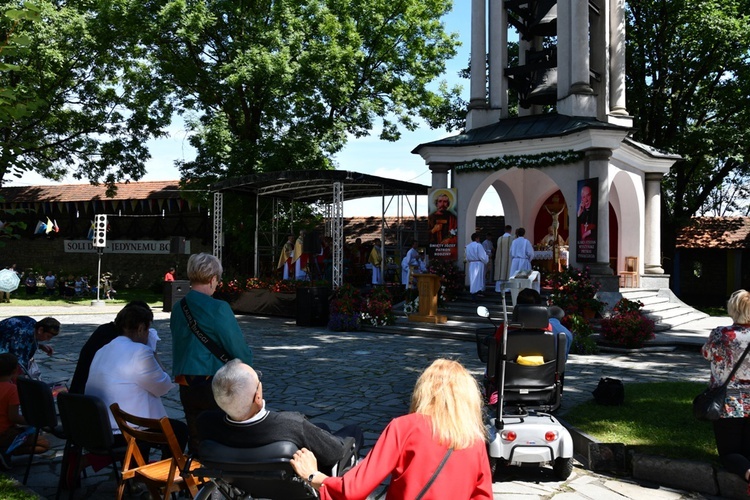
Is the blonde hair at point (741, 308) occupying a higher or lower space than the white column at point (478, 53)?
lower

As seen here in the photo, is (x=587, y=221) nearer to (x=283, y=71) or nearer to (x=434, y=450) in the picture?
(x=283, y=71)

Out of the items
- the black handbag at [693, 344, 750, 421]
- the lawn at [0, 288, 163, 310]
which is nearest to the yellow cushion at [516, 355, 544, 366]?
the black handbag at [693, 344, 750, 421]

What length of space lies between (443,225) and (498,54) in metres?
5.74

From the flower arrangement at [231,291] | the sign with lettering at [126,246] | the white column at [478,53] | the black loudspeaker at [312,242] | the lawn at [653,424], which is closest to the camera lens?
the lawn at [653,424]

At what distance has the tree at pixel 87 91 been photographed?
24.1 metres

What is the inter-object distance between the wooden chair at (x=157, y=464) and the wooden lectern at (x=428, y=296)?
11.9 metres

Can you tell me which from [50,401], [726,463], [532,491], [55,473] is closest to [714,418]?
[726,463]

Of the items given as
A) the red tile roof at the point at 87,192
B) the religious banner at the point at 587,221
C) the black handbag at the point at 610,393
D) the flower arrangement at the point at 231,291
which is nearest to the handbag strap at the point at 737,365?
the black handbag at the point at 610,393

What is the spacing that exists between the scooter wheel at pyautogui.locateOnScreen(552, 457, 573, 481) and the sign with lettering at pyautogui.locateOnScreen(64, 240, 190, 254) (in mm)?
28675

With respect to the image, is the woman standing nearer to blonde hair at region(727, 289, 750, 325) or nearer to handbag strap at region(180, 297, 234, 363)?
blonde hair at region(727, 289, 750, 325)

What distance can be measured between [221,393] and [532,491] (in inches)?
118

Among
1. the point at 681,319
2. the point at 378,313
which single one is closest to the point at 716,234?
the point at 681,319

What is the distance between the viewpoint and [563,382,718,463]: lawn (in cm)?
560

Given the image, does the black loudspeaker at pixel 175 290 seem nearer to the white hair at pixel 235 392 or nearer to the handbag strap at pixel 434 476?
the white hair at pixel 235 392
